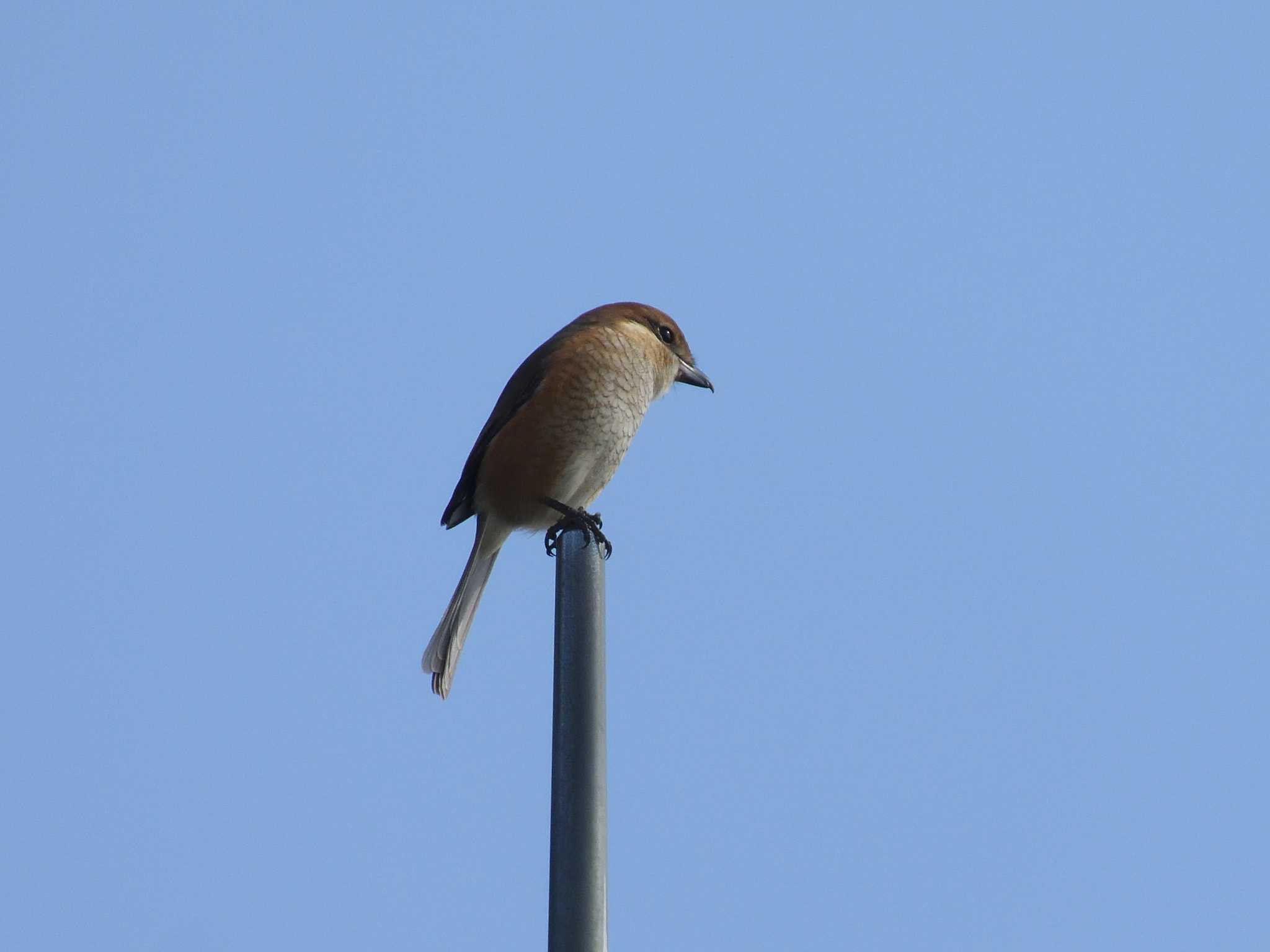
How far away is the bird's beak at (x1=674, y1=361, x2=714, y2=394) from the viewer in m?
5.78

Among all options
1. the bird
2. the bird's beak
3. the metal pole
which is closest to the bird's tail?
the bird

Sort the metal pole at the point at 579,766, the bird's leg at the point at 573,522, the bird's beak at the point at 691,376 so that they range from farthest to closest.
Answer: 1. the bird's beak at the point at 691,376
2. the bird's leg at the point at 573,522
3. the metal pole at the point at 579,766

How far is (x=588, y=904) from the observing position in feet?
8.04

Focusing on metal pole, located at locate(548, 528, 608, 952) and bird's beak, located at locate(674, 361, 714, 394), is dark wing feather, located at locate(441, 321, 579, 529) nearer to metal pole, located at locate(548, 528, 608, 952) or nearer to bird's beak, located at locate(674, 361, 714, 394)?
bird's beak, located at locate(674, 361, 714, 394)

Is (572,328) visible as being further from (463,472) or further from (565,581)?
(565,581)

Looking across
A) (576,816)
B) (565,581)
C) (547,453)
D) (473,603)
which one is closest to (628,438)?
(547,453)

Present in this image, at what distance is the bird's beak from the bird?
13.5 inches

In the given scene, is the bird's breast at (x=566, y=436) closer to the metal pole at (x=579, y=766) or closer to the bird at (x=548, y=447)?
the bird at (x=548, y=447)

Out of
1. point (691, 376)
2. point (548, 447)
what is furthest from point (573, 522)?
point (691, 376)

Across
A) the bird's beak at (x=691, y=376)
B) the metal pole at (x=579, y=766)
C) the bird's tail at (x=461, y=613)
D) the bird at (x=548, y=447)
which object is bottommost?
the metal pole at (x=579, y=766)

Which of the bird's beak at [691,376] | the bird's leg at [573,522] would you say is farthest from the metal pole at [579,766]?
the bird's beak at [691,376]

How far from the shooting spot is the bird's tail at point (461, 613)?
4672mm

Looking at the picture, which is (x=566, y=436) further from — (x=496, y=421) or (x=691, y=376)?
(x=691, y=376)

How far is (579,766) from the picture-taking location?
258 cm
